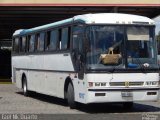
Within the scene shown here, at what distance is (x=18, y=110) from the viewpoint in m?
15.2

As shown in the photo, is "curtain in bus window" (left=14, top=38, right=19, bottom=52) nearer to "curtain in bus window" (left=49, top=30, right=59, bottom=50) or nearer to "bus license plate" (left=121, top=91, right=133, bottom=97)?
"curtain in bus window" (left=49, top=30, right=59, bottom=50)

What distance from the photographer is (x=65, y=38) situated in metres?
16.0

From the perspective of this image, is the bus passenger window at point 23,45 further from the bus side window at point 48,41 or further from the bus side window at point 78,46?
the bus side window at point 78,46

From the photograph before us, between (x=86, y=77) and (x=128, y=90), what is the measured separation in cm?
124

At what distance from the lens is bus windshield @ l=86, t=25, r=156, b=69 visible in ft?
46.2

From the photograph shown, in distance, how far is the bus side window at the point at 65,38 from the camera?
15.7m

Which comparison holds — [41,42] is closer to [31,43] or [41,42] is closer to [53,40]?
[53,40]

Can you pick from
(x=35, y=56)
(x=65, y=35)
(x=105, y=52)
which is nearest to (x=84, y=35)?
(x=105, y=52)

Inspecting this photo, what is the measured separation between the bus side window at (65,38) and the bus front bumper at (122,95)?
7.51 ft

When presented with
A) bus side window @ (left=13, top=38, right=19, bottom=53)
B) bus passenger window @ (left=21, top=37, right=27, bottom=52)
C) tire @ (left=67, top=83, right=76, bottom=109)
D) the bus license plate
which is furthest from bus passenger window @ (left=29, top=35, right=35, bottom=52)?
the bus license plate

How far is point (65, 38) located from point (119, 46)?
2.26 metres

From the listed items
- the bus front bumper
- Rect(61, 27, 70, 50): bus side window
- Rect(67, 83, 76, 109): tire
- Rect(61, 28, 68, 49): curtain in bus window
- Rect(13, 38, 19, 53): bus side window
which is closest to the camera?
the bus front bumper

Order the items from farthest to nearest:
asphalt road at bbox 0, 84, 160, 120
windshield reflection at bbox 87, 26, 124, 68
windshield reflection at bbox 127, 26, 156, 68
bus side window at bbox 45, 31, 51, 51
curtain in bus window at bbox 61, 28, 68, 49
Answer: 1. bus side window at bbox 45, 31, 51, 51
2. curtain in bus window at bbox 61, 28, 68, 49
3. windshield reflection at bbox 127, 26, 156, 68
4. windshield reflection at bbox 87, 26, 124, 68
5. asphalt road at bbox 0, 84, 160, 120

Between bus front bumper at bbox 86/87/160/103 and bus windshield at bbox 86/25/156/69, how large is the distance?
665 mm
